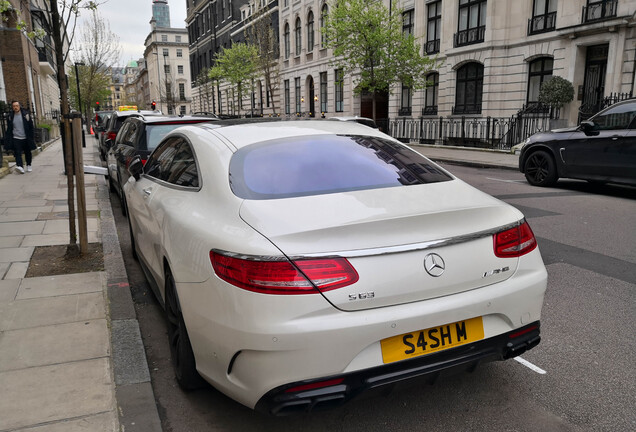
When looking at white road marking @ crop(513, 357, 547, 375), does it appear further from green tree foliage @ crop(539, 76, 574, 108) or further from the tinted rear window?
green tree foliage @ crop(539, 76, 574, 108)

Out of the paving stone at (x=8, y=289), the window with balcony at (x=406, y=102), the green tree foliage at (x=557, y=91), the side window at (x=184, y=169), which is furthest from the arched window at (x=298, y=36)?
the side window at (x=184, y=169)

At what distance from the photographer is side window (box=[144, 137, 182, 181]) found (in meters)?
4.05

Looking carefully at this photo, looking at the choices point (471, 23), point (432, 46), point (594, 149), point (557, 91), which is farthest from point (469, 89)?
point (594, 149)

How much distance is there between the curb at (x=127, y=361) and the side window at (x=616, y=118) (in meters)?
9.15

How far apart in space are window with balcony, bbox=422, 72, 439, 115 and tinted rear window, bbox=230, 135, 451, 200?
2643 cm

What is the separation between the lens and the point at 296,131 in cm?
349

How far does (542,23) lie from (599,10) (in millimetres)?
2892

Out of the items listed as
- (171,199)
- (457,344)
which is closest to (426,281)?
(457,344)

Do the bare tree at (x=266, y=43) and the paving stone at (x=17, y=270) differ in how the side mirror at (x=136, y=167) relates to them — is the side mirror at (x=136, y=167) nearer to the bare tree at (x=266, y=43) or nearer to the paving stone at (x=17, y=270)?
the paving stone at (x=17, y=270)

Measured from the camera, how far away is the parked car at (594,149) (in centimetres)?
934

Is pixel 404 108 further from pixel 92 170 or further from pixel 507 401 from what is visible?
pixel 507 401

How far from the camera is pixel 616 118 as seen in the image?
961cm

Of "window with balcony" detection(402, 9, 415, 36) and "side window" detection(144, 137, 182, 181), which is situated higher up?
"window with balcony" detection(402, 9, 415, 36)

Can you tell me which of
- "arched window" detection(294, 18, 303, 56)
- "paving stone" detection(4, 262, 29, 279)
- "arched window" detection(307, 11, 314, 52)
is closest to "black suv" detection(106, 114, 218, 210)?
"paving stone" detection(4, 262, 29, 279)
